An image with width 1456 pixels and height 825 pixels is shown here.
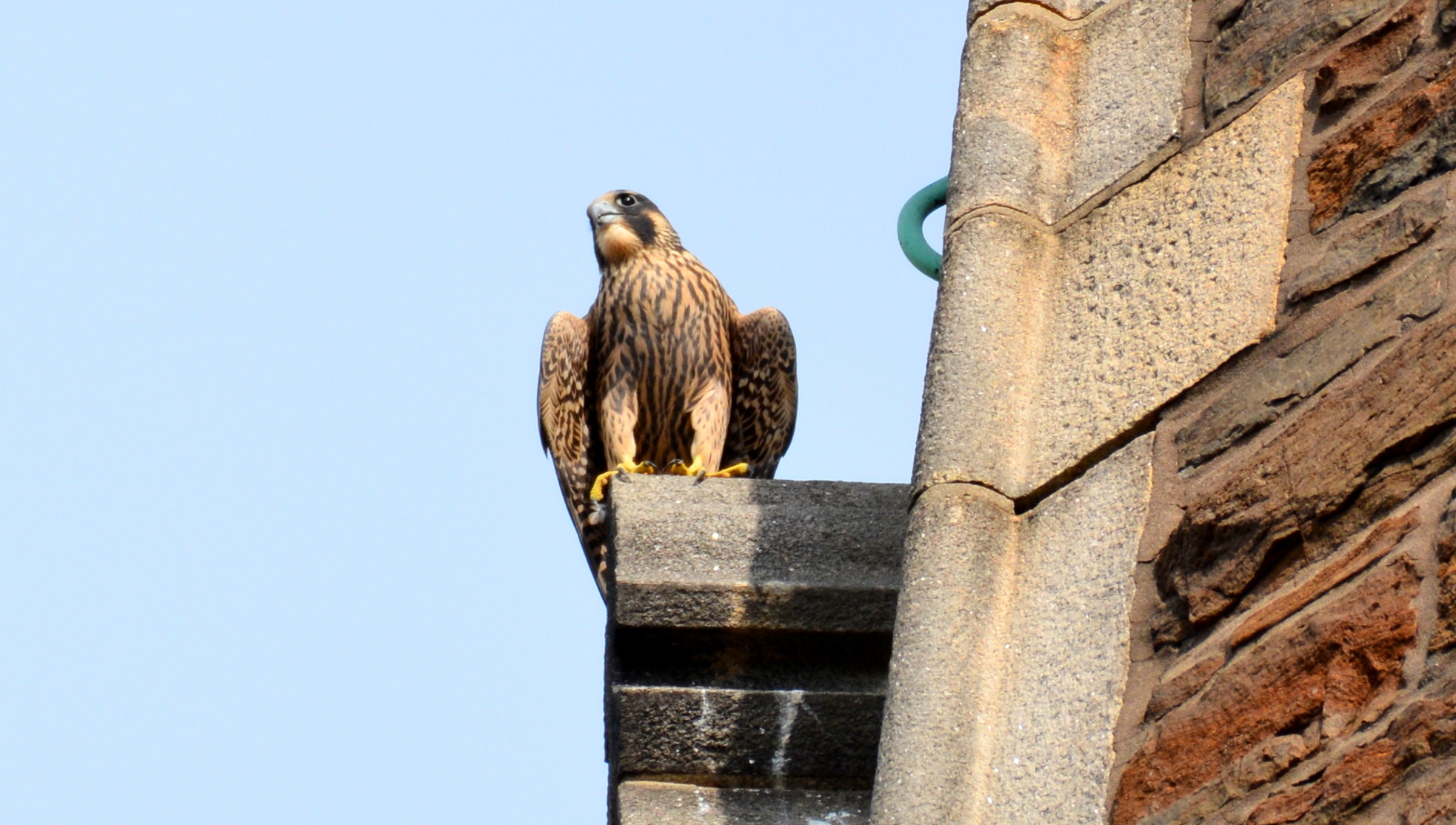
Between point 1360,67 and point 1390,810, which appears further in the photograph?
point 1360,67

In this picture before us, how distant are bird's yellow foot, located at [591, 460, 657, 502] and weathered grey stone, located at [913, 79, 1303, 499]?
3102 millimetres

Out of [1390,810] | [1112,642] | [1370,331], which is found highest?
[1370,331]

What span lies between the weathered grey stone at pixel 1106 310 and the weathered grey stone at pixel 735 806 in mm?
558

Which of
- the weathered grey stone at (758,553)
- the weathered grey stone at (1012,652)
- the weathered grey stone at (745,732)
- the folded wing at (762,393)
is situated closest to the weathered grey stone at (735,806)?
the weathered grey stone at (745,732)

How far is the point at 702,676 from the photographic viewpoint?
2986mm

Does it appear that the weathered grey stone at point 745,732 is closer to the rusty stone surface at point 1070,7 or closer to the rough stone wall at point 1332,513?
the rough stone wall at point 1332,513

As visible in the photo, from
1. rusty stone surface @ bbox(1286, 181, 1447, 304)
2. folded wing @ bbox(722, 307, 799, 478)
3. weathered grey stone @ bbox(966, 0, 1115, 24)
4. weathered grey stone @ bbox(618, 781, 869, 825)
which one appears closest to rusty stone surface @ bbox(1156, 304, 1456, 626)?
rusty stone surface @ bbox(1286, 181, 1447, 304)

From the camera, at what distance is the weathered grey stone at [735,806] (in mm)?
2801

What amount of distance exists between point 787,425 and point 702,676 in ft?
12.6

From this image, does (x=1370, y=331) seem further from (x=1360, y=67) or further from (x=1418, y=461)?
(x=1360, y=67)

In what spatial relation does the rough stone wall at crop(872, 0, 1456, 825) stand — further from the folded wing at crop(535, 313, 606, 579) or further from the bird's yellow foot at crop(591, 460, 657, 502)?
the folded wing at crop(535, 313, 606, 579)

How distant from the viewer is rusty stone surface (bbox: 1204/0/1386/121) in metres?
2.48

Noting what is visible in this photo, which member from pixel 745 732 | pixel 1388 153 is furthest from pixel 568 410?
pixel 1388 153

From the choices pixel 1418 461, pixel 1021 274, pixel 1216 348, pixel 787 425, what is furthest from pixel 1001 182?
pixel 787 425
